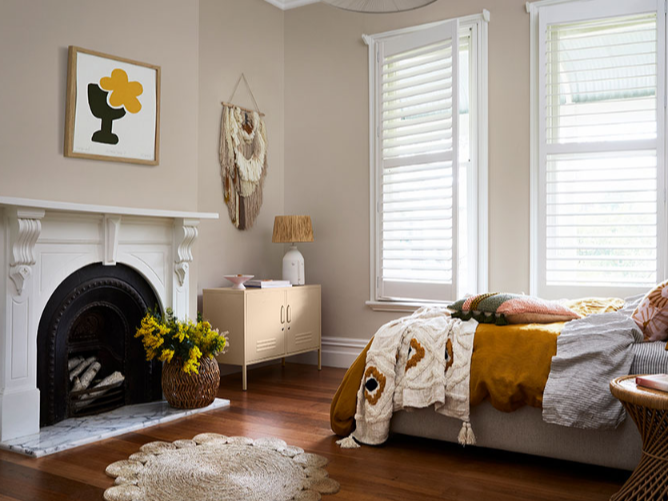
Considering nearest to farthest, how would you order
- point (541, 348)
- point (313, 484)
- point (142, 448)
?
point (313, 484)
point (541, 348)
point (142, 448)

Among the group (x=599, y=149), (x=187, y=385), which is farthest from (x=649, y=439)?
(x=599, y=149)

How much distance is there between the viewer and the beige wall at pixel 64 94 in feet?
10.3

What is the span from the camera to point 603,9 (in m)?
4.25

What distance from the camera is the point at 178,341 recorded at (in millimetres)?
3684

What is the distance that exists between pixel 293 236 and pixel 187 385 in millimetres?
1678

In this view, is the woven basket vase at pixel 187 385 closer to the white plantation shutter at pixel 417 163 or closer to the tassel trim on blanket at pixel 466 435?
the tassel trim on blanket at pixel 466 435

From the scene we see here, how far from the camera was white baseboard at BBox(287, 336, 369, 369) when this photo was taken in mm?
5262

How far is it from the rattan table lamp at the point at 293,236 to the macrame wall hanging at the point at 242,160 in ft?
1.01

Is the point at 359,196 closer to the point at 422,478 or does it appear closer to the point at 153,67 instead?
the point at 153,67

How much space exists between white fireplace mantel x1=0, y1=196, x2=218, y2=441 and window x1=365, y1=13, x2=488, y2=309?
1.79 meters

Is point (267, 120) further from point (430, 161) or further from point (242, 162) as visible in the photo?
point (430, 161)

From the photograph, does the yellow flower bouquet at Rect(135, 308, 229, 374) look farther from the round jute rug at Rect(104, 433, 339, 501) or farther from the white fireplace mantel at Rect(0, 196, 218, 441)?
the round jute rug at Rect(104, 433, 339, 501)

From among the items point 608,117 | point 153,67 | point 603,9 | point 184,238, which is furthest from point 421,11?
point 184,238

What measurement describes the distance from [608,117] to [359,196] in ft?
6.42
